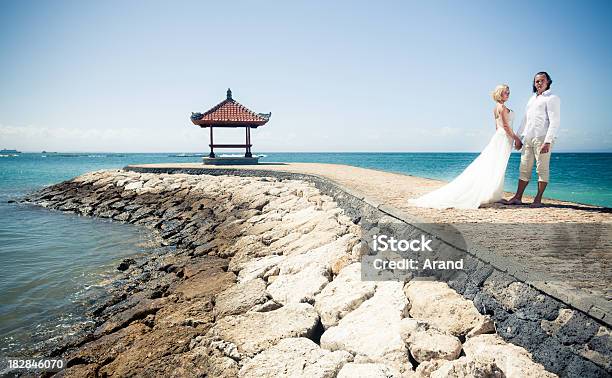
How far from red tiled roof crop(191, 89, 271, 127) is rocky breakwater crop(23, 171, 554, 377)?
35.6 feet

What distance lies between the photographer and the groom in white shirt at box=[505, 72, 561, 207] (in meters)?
5.64

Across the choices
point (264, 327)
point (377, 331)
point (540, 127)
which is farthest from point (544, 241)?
point (264, 327)

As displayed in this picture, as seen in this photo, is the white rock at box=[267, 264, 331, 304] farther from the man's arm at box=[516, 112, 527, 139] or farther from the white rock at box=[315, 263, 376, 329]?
the man's arm at box=[516, 112, 527, 139]

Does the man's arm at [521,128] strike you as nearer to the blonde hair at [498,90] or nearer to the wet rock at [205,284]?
the blonde hair at [498,90]

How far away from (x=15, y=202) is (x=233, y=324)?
2165 cm

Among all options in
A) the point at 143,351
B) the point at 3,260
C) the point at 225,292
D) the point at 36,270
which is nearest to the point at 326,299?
the point at 225,292

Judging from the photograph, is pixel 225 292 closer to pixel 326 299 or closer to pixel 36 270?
pixel 326 299

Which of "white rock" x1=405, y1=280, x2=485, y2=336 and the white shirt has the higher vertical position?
the white shirt

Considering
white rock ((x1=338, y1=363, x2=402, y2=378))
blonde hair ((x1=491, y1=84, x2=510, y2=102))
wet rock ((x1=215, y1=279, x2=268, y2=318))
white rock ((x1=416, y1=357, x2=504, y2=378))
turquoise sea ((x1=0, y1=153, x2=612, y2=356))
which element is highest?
blonde hair ((x1=491, y1=84, x2=510, y2=102))

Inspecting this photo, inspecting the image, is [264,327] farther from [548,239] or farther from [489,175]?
[489,175]

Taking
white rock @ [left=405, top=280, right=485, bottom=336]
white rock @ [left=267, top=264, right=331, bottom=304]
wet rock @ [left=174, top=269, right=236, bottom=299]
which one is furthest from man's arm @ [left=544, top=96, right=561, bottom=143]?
wet rock @ [left=174, top=269, right=236, bottom=299]

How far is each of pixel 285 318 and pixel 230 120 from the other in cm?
1582

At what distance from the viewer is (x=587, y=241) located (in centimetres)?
394

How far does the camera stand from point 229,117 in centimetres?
1856
